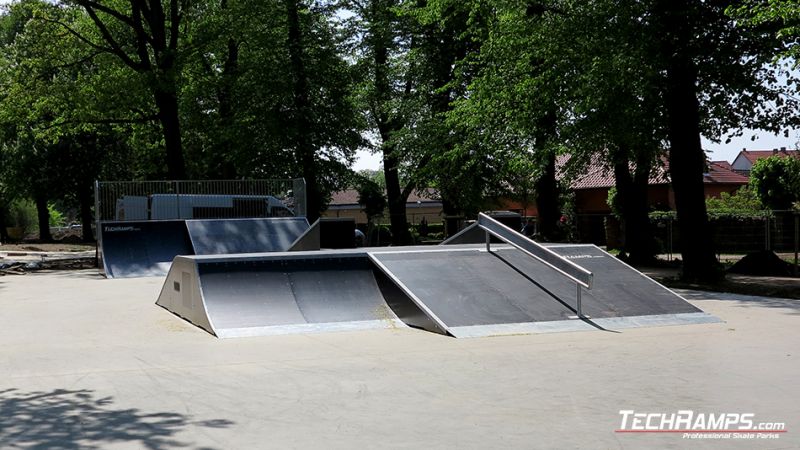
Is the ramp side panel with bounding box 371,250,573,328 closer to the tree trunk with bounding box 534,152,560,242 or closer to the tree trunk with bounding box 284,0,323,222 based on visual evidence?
the tree trunk with bounding box 534,152,560,242

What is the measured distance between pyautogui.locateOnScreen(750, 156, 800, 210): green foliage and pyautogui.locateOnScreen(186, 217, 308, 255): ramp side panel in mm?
29794

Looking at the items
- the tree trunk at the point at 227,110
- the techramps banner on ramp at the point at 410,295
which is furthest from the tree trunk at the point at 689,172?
the tree trunk at the point at 227,110

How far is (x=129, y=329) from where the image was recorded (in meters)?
11.4

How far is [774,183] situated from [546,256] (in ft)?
127

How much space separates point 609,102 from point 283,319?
9.95 meters

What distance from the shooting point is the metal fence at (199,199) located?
26.4 meters

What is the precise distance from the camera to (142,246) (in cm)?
2408

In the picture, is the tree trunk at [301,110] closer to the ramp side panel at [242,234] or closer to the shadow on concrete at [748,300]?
the ramp side panel at [242,234]

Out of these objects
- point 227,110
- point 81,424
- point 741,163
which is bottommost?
point 81,424

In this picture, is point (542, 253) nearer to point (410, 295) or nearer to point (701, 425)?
point (410, 295)

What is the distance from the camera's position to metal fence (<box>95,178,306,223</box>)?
26.4 metres

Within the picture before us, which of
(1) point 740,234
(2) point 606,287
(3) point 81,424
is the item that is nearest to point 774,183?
(1) point 740,234

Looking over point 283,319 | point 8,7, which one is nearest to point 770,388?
point 283,319

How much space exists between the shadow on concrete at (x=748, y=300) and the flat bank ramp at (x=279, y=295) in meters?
6.39
